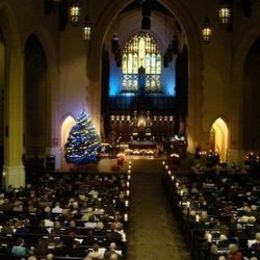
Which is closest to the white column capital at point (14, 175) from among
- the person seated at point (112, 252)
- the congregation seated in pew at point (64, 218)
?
the congregation seated in pew at point (64, 218)

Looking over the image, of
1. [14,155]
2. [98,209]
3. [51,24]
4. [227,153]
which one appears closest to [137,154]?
[227,153]

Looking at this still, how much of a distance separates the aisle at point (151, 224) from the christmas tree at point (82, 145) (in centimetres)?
288

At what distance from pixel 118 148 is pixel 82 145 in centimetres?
1112

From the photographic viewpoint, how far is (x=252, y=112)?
1563 inches

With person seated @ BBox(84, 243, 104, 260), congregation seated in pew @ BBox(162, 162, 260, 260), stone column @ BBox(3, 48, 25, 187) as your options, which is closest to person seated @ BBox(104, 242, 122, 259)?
person seated @ BBox(84, 243, 104, 260)

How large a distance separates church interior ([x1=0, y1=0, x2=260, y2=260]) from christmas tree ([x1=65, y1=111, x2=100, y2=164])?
67 millimetres

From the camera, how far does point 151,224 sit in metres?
22.6

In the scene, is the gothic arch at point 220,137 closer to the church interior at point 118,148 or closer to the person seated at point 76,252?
the church interior at point 118,148

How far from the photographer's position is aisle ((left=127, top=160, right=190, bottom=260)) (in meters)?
18.3

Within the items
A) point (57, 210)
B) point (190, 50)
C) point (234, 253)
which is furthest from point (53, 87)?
point (234, 253)

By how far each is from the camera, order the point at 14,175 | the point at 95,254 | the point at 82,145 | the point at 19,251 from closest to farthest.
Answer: the point at 95,254 → the point at 19,251 → the point at 14,175 → the point at 82,145

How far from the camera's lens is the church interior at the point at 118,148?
18.2 m

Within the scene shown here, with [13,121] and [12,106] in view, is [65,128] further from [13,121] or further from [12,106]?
[12,106]

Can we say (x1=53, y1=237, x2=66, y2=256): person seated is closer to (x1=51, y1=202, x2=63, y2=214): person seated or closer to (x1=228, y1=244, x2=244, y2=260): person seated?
(x1=228, y1=244, x2=244, y2=260): person seated
